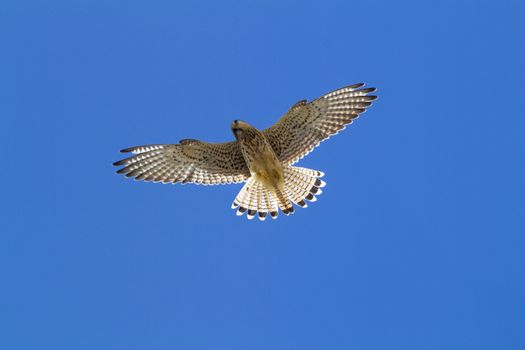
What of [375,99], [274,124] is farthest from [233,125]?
[375,99]

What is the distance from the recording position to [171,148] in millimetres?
14969

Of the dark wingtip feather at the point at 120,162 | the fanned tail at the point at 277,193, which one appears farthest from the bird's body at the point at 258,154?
the dark wingtip feather at the point at 120,162

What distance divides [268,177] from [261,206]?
595 mm

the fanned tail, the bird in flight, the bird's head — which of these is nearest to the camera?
the bird's head

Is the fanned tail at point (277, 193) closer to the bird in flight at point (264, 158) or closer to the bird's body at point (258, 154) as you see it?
the bird in flight at point (264, 158)

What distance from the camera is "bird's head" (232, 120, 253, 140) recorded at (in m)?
14.6

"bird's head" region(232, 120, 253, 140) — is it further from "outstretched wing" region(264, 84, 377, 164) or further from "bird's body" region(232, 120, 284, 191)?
"outstretched wing" region(264, 84, 377, 164)

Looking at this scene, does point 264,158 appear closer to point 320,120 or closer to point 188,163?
point 320,120

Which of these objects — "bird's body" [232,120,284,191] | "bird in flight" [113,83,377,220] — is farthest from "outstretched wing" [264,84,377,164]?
"bird's body" [232,120,284,191]

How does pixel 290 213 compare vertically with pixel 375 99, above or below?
below

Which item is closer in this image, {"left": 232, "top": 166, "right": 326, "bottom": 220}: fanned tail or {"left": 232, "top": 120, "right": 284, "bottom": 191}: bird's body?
{"left": 232, "top": 120, "right": 284, "bottom": 191}: bird's body

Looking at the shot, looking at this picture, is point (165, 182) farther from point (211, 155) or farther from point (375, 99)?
point (375, 99)

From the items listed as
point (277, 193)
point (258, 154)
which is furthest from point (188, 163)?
point (277, 193)

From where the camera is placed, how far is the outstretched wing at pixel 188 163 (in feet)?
49.1
